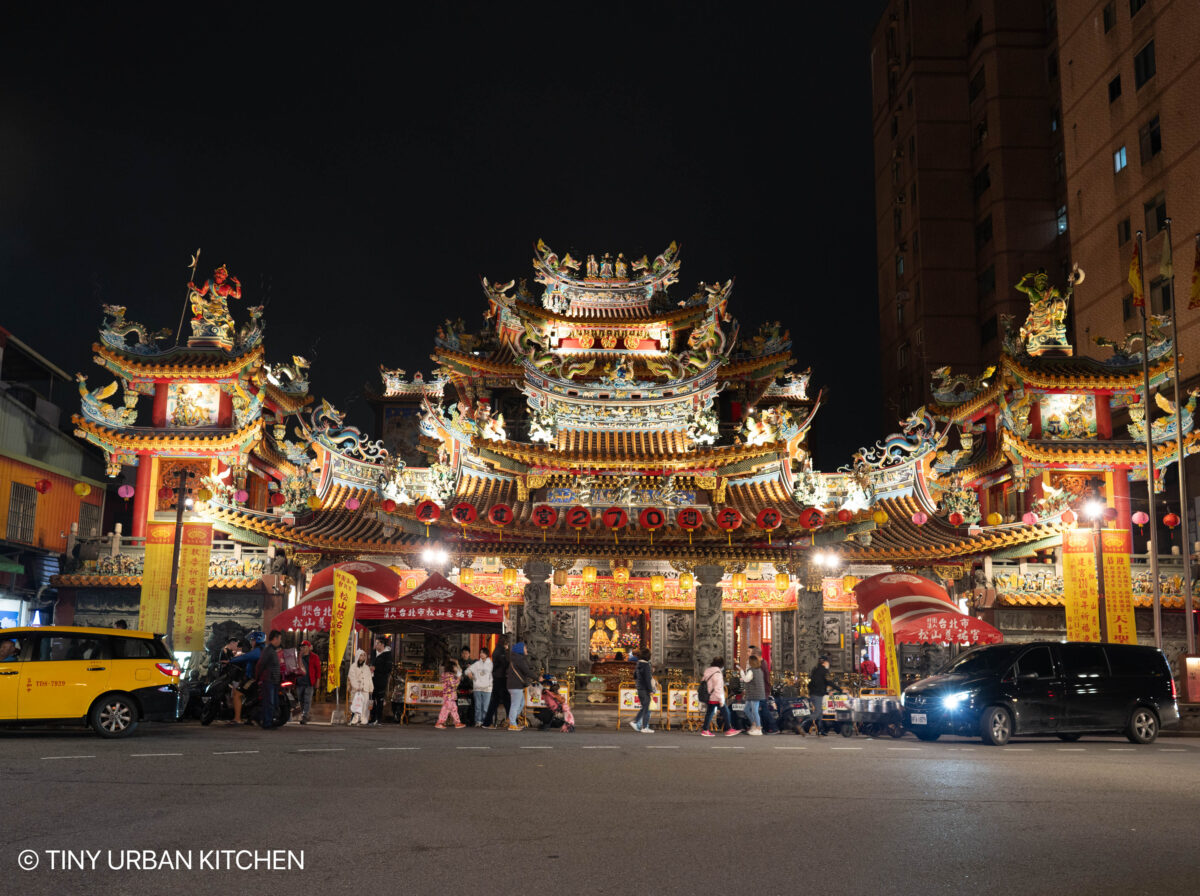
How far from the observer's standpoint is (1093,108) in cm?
4566

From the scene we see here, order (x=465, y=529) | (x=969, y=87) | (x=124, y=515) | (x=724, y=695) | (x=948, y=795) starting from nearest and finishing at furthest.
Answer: (x=948, y=795) → (x=724, y=695) → (x=465, y=529) → (x=124, y=515) → (x=969, y=87)

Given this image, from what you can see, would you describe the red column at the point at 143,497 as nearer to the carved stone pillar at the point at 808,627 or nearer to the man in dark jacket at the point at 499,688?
the man in dark jacket at the point at 499,688

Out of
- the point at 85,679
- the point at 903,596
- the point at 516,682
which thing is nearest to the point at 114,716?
the point at 85,679

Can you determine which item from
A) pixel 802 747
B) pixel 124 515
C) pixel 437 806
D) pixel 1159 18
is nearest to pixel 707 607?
pixel 802 747

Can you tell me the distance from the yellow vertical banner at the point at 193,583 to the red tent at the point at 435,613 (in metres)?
9.65

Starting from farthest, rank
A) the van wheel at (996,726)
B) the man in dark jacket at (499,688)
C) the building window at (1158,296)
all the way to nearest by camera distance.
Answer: the building window at (1158,296) → the man in dark jacket at (499,688) → the van wheel at (996,726)

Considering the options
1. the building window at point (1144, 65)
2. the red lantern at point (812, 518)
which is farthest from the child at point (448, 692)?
the building window at point (1144, 65)

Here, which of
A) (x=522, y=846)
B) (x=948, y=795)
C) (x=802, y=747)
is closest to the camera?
(x=522, y=846)


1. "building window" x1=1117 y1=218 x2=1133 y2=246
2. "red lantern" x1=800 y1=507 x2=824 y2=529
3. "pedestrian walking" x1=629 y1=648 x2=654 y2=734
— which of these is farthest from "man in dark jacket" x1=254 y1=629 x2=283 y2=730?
"building window" x1=1117 y1=218 x2=1133 y2=246

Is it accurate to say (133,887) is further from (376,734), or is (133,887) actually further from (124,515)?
(124,515)

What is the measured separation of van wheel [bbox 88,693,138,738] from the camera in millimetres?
16344

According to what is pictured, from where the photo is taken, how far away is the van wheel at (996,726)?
18484 mm

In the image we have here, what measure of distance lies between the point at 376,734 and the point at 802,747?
7.62 metres

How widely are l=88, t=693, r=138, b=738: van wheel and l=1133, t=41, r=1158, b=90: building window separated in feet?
139
